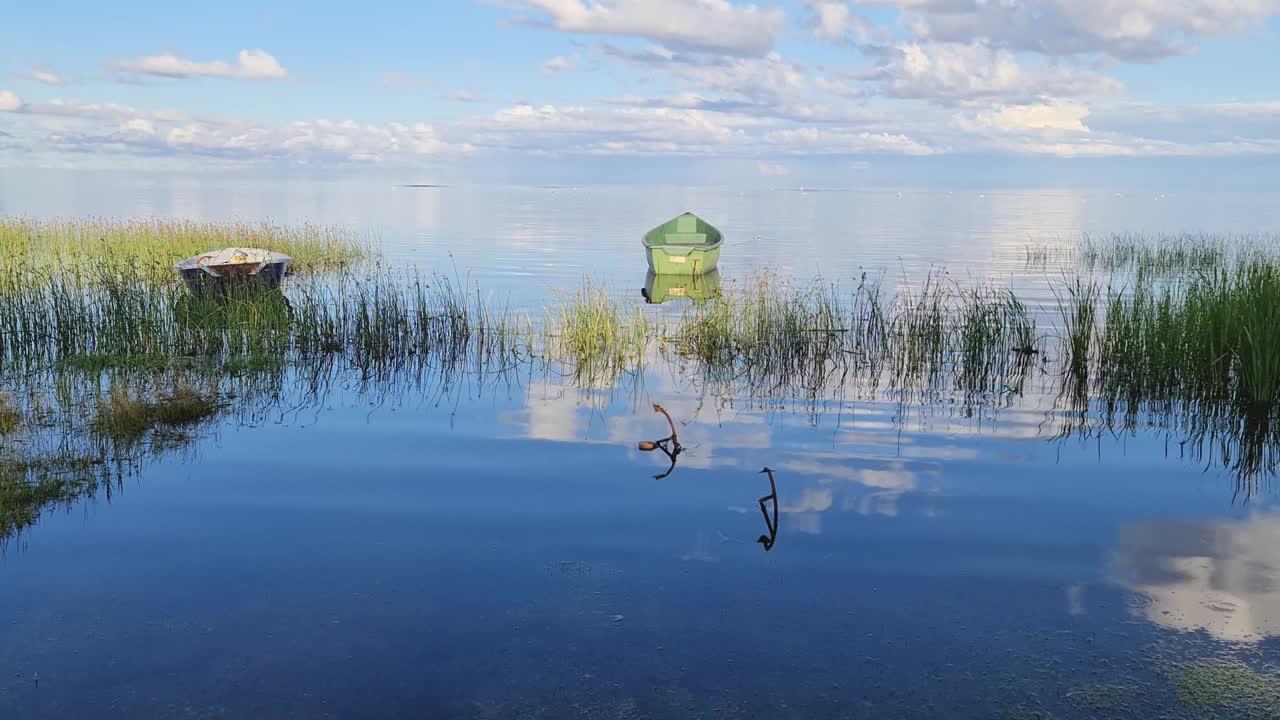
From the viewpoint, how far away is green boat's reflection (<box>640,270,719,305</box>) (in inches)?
897

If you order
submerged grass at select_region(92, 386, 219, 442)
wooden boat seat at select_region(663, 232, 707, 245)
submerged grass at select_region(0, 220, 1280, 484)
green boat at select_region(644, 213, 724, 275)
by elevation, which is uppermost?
wooden boat seat at select_region(663, 232, 707, 245)

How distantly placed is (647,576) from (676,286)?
19.0 m

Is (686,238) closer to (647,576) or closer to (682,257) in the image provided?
(682,257)

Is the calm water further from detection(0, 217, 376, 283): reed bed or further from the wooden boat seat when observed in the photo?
the wooden boat seat

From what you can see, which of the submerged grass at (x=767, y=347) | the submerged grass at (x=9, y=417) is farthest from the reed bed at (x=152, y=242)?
the submerged grass at (x=9, y=417)

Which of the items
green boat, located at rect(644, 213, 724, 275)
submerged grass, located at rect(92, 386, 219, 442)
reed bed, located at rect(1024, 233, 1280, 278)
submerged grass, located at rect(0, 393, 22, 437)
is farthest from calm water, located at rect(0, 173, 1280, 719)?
reed bed, located at rect(1024, 233, 1280, 278)

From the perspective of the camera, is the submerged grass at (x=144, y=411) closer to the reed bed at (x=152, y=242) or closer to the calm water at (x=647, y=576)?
the calm water at (x=647, y=576)

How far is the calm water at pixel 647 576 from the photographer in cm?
454

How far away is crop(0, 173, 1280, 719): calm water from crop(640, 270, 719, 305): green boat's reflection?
12.6 meters

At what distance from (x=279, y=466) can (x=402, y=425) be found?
69.5 inches

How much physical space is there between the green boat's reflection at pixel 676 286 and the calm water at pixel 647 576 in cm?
1257

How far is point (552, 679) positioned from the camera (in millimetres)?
4637

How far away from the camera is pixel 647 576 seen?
589 centimetres

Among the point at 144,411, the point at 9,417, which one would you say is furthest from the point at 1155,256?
the point at 9,417
